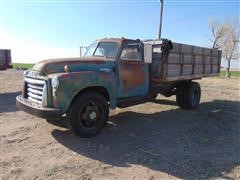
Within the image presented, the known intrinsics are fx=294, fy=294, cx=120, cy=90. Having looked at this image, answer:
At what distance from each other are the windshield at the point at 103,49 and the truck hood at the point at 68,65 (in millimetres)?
759

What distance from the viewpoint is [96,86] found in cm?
671

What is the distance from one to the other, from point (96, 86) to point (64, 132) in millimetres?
1428

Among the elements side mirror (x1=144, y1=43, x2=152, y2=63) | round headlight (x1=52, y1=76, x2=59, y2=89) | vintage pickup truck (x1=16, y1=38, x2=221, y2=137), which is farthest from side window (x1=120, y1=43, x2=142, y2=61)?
round headlight (x1=52, y1=76, x2=59, y2=89)

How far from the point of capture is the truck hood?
6.43m

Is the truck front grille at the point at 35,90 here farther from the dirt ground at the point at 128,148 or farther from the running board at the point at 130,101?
the running board at the point at 130,101

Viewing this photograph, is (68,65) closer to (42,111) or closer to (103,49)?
(42,111)

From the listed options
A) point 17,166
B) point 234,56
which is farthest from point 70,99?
point 234,56

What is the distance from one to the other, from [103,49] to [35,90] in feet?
7.54

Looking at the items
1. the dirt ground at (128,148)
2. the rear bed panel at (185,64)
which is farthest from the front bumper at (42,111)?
the rear bed panel at (185,64)

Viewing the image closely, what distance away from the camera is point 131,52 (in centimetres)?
793

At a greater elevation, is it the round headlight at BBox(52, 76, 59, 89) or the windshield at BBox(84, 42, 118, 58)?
the windshield at BBox(84, 42, 118, 58)

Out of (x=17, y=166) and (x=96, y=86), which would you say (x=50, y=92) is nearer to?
(x=96, y=86)

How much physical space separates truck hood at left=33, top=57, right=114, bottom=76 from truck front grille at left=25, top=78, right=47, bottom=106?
0.26 meters

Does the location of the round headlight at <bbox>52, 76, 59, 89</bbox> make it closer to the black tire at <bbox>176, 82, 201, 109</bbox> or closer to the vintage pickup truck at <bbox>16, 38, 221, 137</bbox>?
the vintage pickup truck at <bbox>16, 38, 221, 137</bbox>
